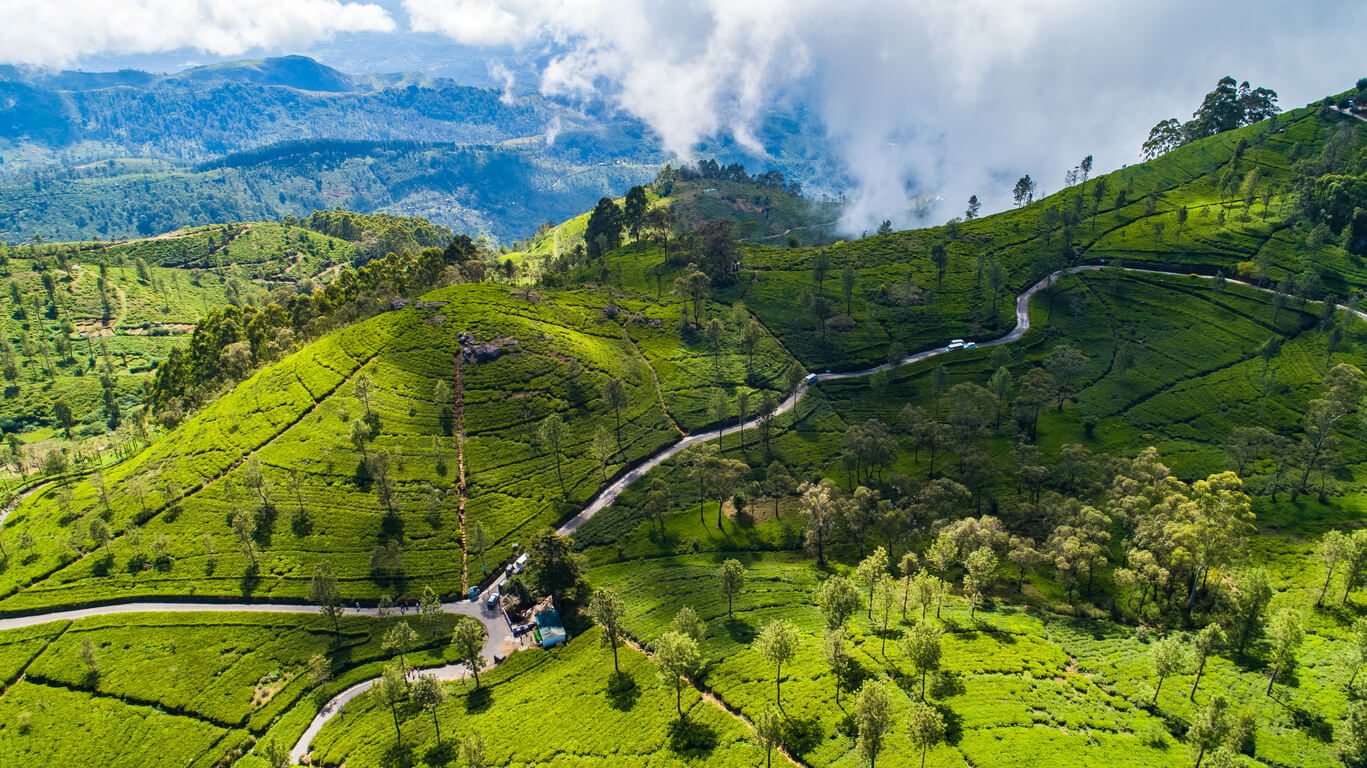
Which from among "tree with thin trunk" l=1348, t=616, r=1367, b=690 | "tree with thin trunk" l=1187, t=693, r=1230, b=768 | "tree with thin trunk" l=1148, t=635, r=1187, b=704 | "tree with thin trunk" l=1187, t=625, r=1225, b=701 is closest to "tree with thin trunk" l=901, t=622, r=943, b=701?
"tree with thin trunk" l=1187, t=693, r=1230, b=768

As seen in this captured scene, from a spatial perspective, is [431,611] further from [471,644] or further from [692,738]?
[692,738]

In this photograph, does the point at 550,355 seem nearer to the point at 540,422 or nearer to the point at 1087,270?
the point at 540,422

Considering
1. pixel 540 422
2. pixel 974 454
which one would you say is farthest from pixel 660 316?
pixel 974 454

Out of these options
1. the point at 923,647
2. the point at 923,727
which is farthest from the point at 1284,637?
the point at 923,727

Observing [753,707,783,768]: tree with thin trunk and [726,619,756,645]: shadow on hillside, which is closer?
[753,707,783,768]: tree with thin trunk

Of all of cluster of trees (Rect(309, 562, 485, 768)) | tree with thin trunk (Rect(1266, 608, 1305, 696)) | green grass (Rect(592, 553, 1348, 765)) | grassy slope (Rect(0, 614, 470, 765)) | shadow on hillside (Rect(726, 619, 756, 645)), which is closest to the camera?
green grass (Rect(592, 553, 1348, 765))

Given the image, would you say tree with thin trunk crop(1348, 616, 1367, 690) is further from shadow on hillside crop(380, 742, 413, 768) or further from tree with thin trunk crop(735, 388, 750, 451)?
shadow on hillside crop(380, 742, 413, 768)
